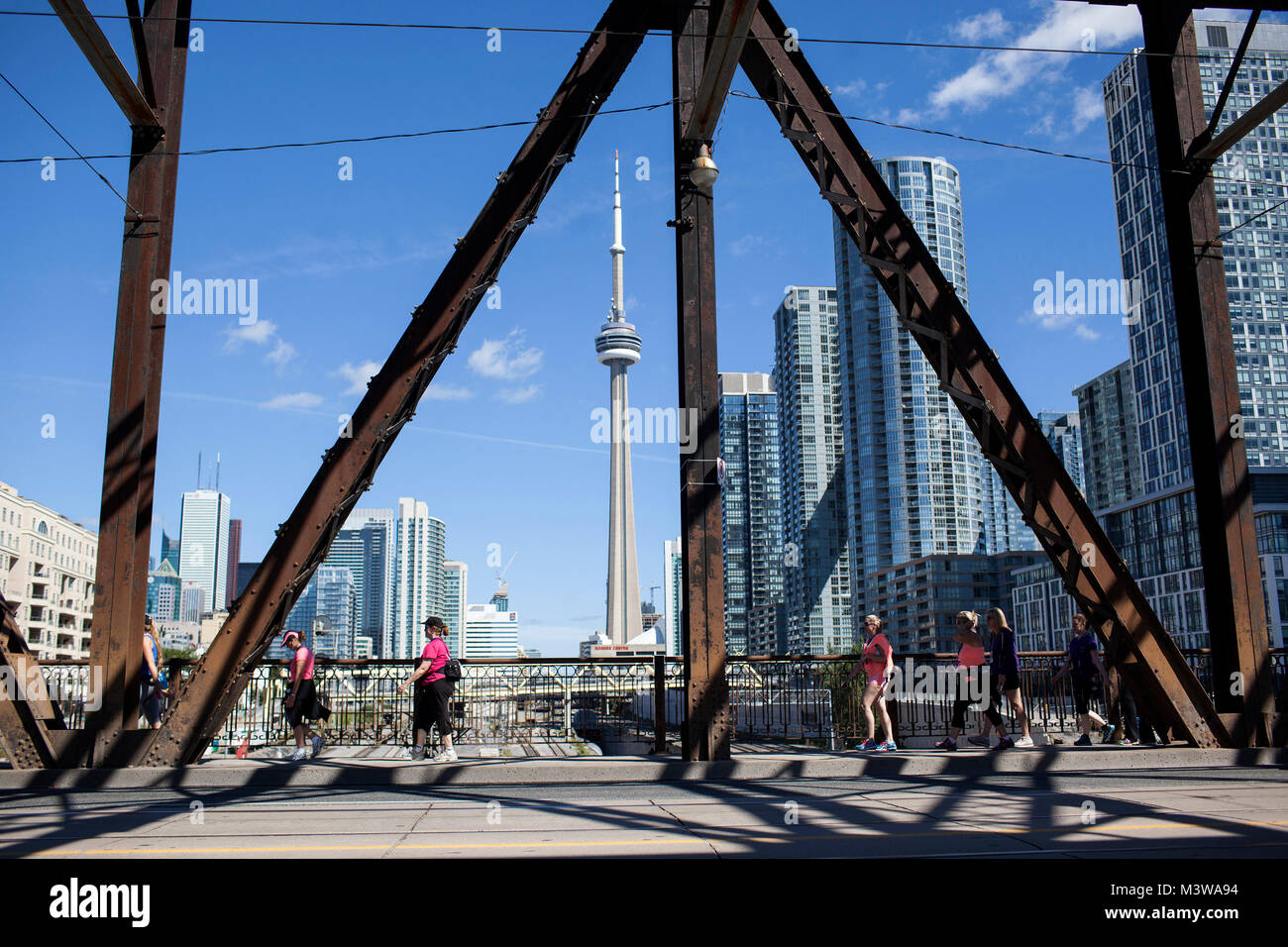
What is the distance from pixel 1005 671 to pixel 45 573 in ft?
415

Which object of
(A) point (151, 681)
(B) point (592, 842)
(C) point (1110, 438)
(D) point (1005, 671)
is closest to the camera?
(B) point (592, 842)

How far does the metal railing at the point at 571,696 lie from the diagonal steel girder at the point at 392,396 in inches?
152

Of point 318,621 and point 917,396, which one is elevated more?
A: point 917,396

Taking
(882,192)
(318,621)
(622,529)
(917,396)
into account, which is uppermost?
(917,396)

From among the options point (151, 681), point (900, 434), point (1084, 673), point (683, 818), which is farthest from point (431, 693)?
point (900, 434)

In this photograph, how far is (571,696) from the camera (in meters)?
16.7

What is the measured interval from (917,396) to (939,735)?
554 ft

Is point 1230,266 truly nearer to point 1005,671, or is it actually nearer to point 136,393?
point 1005,671
